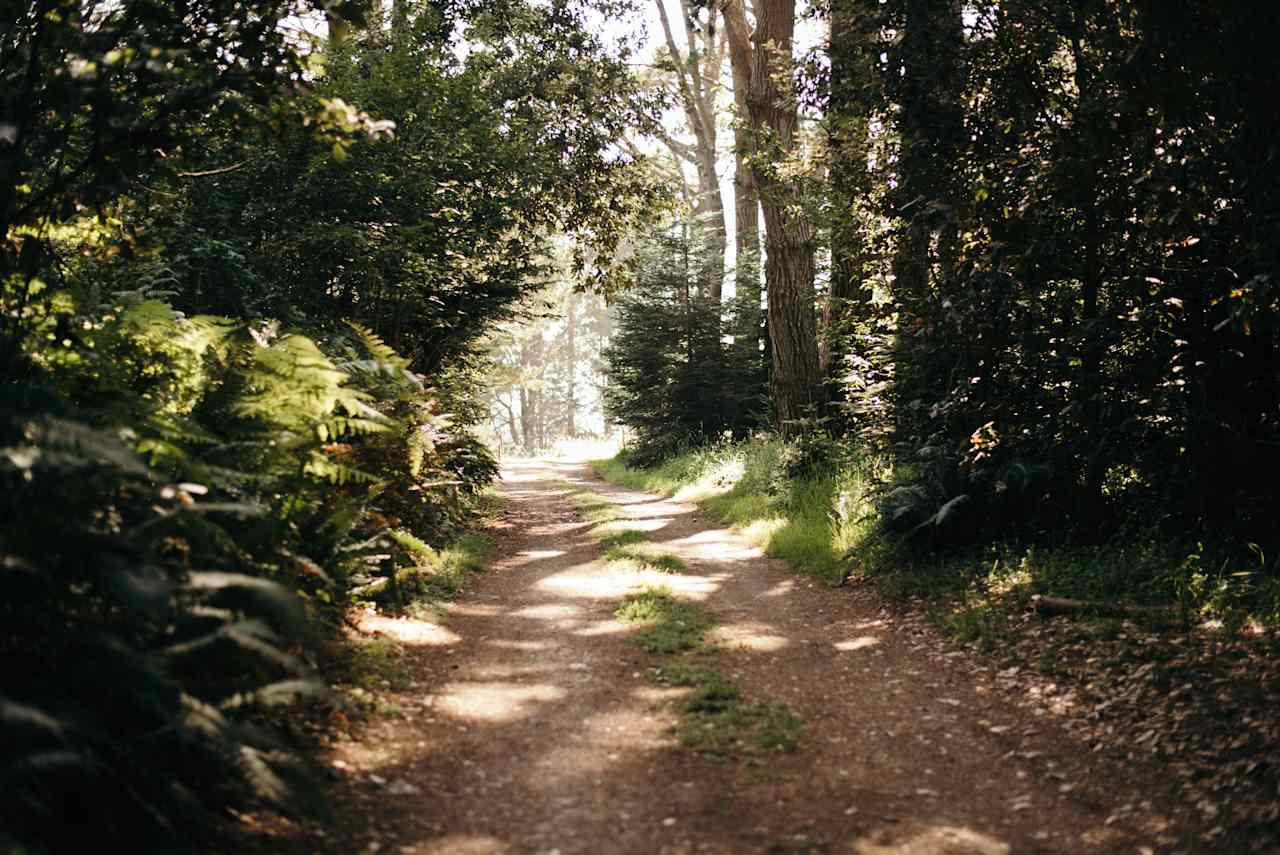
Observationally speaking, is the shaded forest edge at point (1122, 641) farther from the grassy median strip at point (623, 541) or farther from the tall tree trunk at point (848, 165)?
the tall tree trunk at point (848, 165)

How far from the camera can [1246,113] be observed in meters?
5.35

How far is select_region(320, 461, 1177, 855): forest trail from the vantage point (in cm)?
378

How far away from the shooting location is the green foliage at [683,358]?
860 inches

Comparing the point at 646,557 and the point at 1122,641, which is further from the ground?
the point at 646,557

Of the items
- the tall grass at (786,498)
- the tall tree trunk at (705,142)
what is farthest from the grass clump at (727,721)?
the tall tree trunk at (705,142)

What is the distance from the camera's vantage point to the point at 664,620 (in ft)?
23.6

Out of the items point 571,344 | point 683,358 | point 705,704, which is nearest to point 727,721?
point 705,704

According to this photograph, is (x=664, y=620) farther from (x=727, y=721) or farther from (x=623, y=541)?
(x=623, y=541)

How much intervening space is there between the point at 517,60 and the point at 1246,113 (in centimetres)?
1507

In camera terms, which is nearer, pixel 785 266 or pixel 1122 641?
pixel 1122 641

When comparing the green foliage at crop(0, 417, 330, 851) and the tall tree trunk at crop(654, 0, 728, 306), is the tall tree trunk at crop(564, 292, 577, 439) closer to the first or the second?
the tall tree trunk at crop(654, 0, 728, 306)

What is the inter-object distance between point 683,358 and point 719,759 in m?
18.1

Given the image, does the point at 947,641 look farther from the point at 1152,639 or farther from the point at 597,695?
the point at 597,695

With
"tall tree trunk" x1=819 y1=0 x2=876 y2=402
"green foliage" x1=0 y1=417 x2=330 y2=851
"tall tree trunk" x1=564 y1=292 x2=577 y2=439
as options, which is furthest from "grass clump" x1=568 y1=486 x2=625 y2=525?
"tall tree trunk" x1=564 y1=292 x2=577 y2=439
